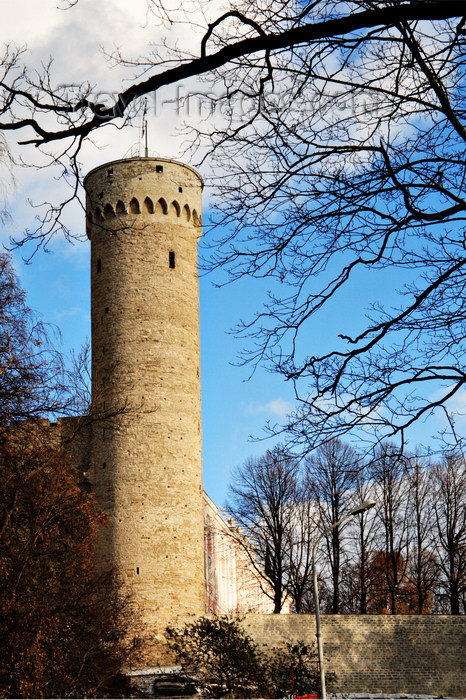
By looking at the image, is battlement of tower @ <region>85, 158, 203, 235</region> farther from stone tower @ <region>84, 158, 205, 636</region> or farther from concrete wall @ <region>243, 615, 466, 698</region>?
concrete wall @ <region>243, 615, 466, 698</region>

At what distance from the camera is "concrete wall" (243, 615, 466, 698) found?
2628 cm

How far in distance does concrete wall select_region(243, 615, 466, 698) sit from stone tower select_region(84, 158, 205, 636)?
2605mm

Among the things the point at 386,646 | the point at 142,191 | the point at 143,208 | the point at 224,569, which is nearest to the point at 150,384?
the point at 143,208

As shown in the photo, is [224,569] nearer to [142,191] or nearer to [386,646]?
[386,646]

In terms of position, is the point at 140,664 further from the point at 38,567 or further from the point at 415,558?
the point at 415,558

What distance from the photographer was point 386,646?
2675 cm

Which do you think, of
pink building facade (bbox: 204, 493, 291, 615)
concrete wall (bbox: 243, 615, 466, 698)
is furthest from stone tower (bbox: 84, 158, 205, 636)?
pink building facade (bbox: 204, 493, 291, 615)

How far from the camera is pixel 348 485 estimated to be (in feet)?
114

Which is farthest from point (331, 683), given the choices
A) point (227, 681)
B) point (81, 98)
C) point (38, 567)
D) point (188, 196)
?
point (81, 98)

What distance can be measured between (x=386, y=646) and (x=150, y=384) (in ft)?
32.6

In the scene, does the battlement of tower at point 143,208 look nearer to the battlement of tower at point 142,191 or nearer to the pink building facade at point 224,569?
the battlement of tower at point 142,191

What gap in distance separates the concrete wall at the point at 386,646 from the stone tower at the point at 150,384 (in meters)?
2.60

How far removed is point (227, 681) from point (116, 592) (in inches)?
305

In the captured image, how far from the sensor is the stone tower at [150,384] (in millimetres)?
26375
